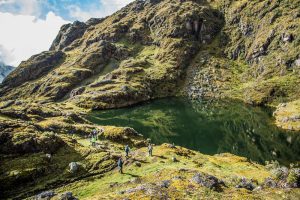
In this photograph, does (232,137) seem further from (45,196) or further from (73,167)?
(45,196)

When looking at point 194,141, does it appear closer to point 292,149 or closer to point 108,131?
point 292,149

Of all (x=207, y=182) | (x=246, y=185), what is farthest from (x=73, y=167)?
(x=246, y=185)

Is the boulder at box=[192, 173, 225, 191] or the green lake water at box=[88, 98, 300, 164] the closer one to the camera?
the boulder at box=[192, 173, 225, 191]

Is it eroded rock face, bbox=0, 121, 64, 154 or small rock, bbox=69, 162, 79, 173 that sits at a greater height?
eroded rock face, bbox=0, 121, 64, 154

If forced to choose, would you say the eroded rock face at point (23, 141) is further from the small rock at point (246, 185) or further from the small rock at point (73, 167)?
the small rock at point (246, 185)

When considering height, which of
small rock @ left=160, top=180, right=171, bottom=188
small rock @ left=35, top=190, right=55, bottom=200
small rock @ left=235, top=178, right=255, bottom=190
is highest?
small rock @ left=160, top=180, right=171, bottom=188

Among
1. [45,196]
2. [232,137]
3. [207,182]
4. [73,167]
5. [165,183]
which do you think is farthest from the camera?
[232,137]

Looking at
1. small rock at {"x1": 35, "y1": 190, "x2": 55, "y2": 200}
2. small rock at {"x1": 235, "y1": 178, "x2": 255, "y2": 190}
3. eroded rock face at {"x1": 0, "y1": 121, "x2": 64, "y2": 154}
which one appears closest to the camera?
small rock at {"x1": 35, "y1": 190, "x2": 55, "y2": 200}

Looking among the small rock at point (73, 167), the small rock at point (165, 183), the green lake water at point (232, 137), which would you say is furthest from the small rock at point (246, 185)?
the green lake water at point (232, 137)

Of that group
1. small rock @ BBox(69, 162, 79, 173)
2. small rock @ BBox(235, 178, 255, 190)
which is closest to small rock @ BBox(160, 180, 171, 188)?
small rock @ BBox(235, 178, 255, 190)

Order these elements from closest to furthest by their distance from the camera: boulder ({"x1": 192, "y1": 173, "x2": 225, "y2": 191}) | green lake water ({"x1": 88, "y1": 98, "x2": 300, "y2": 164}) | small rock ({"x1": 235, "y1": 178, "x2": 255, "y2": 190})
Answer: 1. boulder ({"x1": 192, "y1": 173, "x2": 225, "y2": 191})
2. small rock ({"x1": 235, "y1": 178, "x2": 255, "y2": 190})
3. green lake water ({"x1": 88, "y1": 98, "x2": 300, "y2": 164})

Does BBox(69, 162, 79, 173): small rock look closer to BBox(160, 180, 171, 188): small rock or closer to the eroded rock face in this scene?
the eroded rock face

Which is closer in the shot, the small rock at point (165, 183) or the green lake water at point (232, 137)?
the small rock at point (165, 183)

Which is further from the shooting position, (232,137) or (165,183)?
(232,137)
